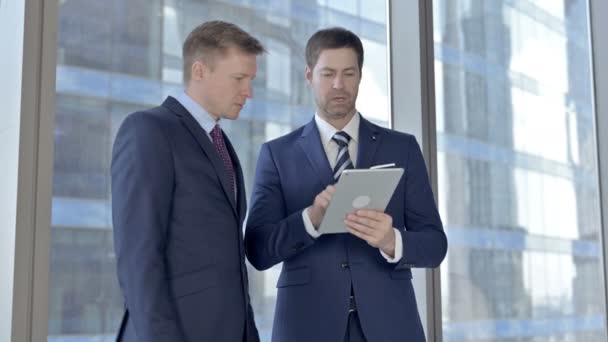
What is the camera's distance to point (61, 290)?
2.21 meters

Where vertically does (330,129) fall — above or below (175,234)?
above

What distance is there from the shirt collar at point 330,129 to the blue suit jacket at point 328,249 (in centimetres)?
2

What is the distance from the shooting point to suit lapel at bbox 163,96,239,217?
1.90 metres

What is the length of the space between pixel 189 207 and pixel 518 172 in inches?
99.0

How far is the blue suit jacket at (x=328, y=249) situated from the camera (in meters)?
2.24

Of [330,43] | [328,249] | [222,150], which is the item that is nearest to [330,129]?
[330,43]

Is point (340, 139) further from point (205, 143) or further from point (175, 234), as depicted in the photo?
point (175, 234)

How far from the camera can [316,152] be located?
7.91 ft

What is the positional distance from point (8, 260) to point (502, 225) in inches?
98.4

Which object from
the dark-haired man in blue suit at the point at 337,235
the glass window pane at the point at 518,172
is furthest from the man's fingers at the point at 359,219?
the glass window pane at the point at 518,172

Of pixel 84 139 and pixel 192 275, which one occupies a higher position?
pixel 84 139

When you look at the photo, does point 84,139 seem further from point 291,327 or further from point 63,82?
point 291,327

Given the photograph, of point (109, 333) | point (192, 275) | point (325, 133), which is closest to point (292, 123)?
point (325, 133)

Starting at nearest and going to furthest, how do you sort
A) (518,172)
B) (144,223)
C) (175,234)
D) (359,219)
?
(144,223), (175,234), (359,219), (518,172)
